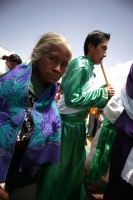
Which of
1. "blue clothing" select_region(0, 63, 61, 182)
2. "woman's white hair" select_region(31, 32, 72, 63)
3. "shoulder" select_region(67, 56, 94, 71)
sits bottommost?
"blue clothing" select_region(0, 63, 61, 182)

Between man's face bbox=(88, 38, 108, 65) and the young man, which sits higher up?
man's face bbox=(88, 38, 108, 65)

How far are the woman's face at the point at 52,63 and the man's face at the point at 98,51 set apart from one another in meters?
0.91

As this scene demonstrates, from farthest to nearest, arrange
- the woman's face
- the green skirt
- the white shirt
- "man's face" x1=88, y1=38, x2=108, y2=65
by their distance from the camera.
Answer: the white shirt → "man's face" x1=88, y1=38, x2=108, y2=65 → the green skirt → the woman's face

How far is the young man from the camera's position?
1709 mm

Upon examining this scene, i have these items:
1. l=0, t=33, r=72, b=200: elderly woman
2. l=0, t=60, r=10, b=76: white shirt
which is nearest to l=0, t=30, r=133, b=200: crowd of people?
l=0, t=33, r=72, b=200: elderly woman

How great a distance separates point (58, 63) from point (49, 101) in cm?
30

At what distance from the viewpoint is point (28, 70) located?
1.17 metres

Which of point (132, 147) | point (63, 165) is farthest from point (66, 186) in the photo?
point (132, 147)

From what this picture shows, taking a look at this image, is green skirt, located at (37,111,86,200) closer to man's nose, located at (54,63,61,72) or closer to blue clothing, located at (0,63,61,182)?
blue clothing, located at (0,63,61,182)

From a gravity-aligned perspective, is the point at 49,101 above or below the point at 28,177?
above

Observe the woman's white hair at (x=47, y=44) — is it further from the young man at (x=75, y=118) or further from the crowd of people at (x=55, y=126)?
the young man at (x=75, y=118)

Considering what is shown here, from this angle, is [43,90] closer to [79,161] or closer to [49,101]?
[49,101]

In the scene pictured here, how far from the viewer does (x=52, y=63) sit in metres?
1.21

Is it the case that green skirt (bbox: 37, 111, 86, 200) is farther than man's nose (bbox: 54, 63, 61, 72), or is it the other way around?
green skirt (bbox: 37, 111, 86, 200)
